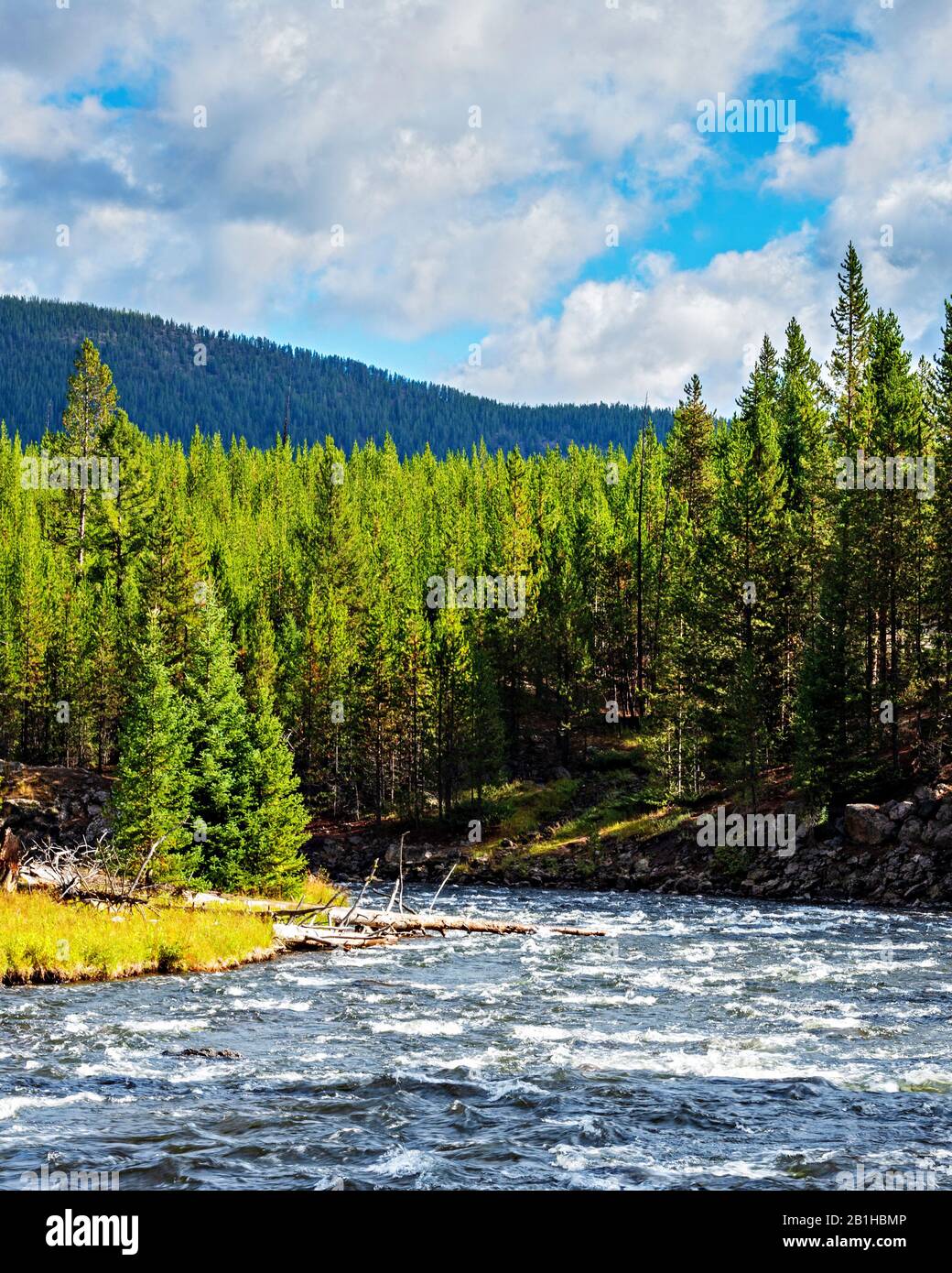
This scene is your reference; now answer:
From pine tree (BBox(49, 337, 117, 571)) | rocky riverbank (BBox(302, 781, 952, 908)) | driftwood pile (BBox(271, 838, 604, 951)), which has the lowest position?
rocky riverbank (BBox(302, 781, 952, 908))

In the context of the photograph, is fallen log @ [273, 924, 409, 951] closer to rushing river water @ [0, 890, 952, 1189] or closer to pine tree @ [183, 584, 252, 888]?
rushing river water @ [0, 890, 952, 1189]

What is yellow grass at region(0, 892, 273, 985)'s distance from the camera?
78.8 feet

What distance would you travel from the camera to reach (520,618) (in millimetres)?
70750

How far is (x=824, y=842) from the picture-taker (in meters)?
46.2

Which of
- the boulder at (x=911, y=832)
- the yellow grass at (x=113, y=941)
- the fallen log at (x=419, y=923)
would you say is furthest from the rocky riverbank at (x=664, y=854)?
the fallen log at (x=419, y=923)

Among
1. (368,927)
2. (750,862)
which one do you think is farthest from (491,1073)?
(750,862)

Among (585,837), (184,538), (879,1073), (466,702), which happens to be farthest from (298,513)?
(879,1073)

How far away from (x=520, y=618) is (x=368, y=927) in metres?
40.6

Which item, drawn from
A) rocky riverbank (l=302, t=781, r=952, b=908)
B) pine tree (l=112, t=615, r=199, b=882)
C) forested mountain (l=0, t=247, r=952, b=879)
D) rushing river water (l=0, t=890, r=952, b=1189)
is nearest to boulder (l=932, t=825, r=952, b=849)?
rocky riverbank (l=302, t=781, r=952, b=908)

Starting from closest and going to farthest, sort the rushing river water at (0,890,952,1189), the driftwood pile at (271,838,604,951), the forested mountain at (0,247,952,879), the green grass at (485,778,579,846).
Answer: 1. the rushing river water at (0,890,952,1189)
2. the driftwood pile at (271,838,604,951)
3. the forested mountain at (0,247,952,879)
4. the green grass at (485,778,579,846)

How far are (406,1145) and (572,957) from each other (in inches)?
622

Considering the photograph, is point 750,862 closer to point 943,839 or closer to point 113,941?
point 943,839

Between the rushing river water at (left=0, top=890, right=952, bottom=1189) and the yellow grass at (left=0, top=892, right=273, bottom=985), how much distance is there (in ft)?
2.47
